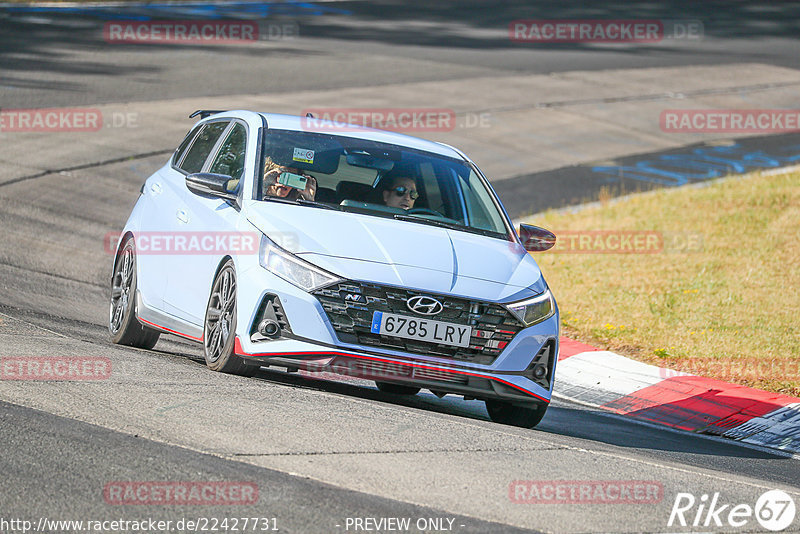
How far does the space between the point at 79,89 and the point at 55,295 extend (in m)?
11.9

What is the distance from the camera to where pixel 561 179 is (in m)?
19.2

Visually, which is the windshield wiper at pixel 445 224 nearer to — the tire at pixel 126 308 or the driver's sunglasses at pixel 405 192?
the driver's sunglasses at pixel 405 192

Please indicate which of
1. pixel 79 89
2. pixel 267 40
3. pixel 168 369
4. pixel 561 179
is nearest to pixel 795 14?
pixel 267 40

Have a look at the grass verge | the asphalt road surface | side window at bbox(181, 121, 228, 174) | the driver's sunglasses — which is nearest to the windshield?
the driver's sunglasses

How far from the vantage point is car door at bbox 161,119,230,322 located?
773cm

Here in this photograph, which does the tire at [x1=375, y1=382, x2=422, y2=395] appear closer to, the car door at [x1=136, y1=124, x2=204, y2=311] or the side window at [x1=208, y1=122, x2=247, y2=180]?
the car door at [x1=136, y1=124, x2=204, y2=311]

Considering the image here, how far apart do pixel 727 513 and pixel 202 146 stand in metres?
4.92

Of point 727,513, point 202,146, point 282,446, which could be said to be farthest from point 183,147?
point 727,513

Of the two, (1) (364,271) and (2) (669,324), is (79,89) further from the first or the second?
(1) (364,271)

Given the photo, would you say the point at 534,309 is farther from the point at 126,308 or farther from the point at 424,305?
the point at 126,308

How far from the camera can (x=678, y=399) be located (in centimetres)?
932

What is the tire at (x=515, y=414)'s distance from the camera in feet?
24.0

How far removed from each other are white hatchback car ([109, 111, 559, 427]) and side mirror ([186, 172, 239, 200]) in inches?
0.5

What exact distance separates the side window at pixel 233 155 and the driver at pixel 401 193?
99cm
